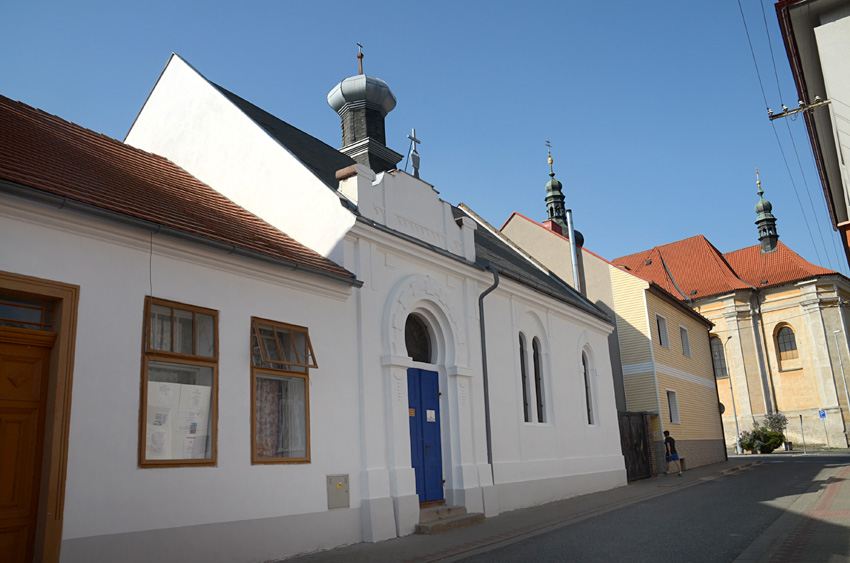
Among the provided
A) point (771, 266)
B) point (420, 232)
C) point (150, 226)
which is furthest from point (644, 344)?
point (771, 266)

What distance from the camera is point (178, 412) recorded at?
835 cm

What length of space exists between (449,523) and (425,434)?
1.63 meters

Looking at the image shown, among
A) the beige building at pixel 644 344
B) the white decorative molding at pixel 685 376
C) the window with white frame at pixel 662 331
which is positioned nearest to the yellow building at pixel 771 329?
the white decorative molding at pixel 685 376

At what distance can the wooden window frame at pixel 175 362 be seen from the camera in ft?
25.7

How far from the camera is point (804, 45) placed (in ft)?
40.1

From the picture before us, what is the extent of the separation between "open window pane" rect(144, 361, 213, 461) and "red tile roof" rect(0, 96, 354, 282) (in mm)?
1739

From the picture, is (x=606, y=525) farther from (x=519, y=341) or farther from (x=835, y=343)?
(x=835, y=343)

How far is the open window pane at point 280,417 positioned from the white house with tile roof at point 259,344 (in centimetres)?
3

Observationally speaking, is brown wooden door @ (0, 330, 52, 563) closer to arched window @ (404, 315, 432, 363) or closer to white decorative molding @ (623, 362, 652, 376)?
arched window @ (404, 315, 432, 363)

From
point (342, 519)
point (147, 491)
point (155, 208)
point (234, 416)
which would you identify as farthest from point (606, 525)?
point (155, 208)

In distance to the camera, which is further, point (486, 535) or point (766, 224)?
point (766, 224)

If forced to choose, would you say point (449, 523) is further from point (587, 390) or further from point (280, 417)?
point (587, 390)

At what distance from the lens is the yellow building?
46.0m

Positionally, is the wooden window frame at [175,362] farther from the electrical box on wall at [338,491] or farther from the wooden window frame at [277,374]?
the electrical box on wall at [338,491]
